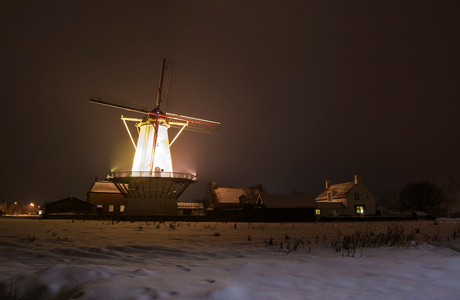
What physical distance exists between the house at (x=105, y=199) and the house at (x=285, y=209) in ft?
105

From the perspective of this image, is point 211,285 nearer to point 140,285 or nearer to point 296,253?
point 140,285

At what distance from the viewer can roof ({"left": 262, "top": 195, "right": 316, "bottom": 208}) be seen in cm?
3806

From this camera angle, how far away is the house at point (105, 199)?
2290 inches

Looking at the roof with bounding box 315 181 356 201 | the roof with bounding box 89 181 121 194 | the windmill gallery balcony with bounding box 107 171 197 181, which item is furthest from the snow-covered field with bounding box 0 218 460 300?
the roof with bounding box 89 181 121 194

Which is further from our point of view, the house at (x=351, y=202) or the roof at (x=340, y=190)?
the roof at (x=340, y=190)

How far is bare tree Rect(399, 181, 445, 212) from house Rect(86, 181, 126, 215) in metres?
57.5

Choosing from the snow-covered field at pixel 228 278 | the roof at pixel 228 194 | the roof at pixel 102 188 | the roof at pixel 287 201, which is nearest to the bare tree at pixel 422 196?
the roof at pixel 228 194

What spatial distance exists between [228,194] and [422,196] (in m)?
39.3

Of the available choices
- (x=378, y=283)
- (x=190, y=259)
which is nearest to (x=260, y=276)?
(x=378, y=283)

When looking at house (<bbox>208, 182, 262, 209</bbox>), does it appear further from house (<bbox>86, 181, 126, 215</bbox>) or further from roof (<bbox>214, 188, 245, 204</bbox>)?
house (<bbox>86, 181, 126, 215</bbox>)

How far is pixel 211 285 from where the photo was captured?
12.0ft

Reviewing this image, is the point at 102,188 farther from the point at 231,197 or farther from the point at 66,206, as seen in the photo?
the point at 231,197

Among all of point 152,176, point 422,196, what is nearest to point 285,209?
point 152,176

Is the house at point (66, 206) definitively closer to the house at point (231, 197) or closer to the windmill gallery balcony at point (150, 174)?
the windmill gallery balcony at point (150, 174)
